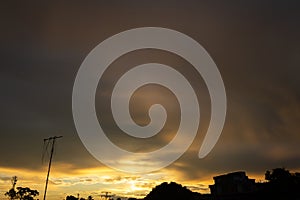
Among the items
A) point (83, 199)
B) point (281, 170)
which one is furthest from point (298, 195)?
point (83, 199)

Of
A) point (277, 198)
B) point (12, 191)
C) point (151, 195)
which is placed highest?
point (12, 191)

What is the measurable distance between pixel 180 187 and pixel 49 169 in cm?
3429

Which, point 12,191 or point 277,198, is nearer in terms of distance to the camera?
point 277,198

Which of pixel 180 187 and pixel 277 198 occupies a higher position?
pixel 180 187

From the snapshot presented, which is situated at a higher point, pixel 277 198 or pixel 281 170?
pixel 281 170

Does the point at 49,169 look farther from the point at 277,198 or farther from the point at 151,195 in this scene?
the point at 277,198

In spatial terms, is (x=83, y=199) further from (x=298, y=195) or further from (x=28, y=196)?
(x=298, y=195)

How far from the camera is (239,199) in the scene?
141ft

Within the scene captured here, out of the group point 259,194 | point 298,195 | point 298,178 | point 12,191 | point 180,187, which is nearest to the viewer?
point 298,195

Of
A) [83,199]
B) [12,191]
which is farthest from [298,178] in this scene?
[83,199]

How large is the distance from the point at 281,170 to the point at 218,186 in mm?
14304

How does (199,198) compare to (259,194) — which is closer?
(259,194)

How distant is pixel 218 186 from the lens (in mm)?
67438

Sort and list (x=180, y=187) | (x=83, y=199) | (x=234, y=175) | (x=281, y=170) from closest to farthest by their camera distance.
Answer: (x=281, y=170) → (x=234, y=175) → (x=180, y=187) → (x=83, y=199)
